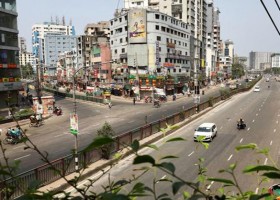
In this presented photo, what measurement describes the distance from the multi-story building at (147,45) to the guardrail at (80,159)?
25291 millimetres

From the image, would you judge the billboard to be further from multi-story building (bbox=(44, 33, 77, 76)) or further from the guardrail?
multi-story building (bbox=(44, 33, 77, 76))

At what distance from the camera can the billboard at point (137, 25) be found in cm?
7662

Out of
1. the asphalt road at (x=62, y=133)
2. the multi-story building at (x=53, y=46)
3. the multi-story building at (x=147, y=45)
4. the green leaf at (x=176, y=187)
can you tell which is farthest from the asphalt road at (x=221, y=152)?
the multi-story building at (x=53, y=46)

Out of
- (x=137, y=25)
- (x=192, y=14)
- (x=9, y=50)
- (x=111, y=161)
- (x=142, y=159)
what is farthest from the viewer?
(x=192, y=14)

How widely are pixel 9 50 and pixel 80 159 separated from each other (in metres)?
46.1

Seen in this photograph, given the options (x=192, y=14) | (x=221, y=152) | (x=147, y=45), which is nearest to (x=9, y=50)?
(x=147, y=45)

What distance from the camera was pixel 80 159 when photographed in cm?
1030

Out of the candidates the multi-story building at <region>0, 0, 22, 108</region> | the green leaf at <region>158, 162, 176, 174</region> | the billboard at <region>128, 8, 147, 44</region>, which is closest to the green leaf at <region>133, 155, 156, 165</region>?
the green leaf at <region>158, 162, 176, 174</region>

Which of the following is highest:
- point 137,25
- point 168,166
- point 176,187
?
point 137,25

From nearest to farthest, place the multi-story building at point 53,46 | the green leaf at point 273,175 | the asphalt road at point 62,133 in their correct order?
the green leaf at point 273,175 < the asphalt road at point 62,133 < the multi-story building at point 53,46

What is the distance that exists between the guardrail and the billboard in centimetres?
2931

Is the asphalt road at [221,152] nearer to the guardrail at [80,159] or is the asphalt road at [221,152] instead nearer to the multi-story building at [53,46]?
the guardrail at [80,159]

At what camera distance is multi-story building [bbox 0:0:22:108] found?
4912 centimetres

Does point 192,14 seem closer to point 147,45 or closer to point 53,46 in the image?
point 147,45
